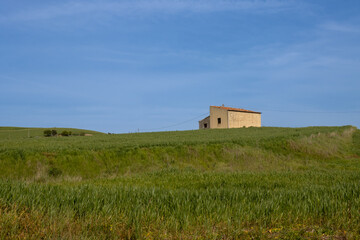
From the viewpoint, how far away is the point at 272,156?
2317cm

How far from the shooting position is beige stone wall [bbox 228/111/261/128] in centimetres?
6156

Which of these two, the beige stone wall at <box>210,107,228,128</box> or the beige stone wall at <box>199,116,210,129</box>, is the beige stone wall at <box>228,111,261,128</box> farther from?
the beige stone wall at <box>199,116,210,129</box>

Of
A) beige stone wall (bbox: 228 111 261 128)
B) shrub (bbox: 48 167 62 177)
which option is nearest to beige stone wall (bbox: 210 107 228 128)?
beige stone wall (bbox: 228 111 261 128)

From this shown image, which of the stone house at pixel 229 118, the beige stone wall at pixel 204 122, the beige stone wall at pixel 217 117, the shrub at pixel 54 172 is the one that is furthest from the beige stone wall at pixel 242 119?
the shrub at pixel 54 172

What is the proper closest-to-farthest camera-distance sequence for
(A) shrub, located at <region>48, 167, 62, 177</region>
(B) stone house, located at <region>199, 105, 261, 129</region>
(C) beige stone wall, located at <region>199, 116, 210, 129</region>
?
1. (A) shrub, located at <region>48, 167, 62, 177</region>
2. (B) stone house, located at <region>199, 105, 261, 129</region>
3. (C) beige stone wall, located at <region>199, 116, 210, 129</region>

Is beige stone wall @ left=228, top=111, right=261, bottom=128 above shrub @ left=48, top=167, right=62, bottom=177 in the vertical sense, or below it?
above

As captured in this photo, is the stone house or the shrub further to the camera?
the stone house

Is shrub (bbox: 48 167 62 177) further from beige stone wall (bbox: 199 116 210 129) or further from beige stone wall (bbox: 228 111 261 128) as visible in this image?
beige stone wall (bbox: 199 116 210 129)

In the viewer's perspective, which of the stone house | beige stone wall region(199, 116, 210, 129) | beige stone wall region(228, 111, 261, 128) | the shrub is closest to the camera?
the shrub

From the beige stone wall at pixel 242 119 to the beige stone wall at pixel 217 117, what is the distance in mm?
1010

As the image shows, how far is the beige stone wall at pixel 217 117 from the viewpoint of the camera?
61.3 metres

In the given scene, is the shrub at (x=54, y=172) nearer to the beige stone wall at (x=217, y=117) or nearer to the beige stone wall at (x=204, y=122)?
the beige stone wall at (x=217, y=117)

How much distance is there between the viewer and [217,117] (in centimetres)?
6291

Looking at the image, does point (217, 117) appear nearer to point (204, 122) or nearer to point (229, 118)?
point (229, 118)
